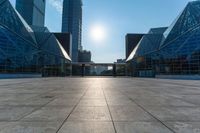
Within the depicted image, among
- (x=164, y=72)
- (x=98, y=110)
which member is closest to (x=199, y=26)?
(x=164, y=72)

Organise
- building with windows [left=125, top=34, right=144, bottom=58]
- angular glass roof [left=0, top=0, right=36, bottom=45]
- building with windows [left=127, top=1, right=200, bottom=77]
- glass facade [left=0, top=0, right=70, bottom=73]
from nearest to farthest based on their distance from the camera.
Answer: building with windows [left=127, top=1, right=200, bottom=77], glass facade [left=0, top=0, right=70, bottom=73], angular glass roof [left=0, top=0, right=36, bottom=45], building with windows [left=125, top=34, right=144, bottom=58]

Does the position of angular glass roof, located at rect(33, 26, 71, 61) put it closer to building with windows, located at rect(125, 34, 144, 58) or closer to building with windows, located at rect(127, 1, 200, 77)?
building with windows, located at rect(127, 1, 200, 77)

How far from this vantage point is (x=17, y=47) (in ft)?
163

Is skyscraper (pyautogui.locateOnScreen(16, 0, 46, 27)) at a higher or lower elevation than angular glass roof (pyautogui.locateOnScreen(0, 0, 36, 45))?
higher

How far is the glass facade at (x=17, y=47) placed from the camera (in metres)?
45.1

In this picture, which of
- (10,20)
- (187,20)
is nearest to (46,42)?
(10,20)

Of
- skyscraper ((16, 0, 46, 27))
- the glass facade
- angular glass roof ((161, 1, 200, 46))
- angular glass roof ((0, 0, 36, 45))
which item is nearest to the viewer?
the glass facade

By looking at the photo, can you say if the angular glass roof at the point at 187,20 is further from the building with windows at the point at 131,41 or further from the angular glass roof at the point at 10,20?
the building with windows at the point at 131,41

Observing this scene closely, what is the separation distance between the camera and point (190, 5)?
50.8 meters

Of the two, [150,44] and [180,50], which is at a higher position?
[150,44]

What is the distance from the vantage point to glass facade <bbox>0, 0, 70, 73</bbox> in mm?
45062

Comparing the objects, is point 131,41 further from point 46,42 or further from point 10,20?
point 10,20

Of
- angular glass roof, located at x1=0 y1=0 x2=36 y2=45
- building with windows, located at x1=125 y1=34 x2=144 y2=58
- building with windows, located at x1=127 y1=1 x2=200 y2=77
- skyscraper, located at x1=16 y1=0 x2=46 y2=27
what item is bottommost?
building with windows, located at x1=127 y1=1 x2=200 y2=77

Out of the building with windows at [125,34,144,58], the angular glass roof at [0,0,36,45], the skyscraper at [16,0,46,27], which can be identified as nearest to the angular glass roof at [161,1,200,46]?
the angular glass roof at [0,0,36,45]
